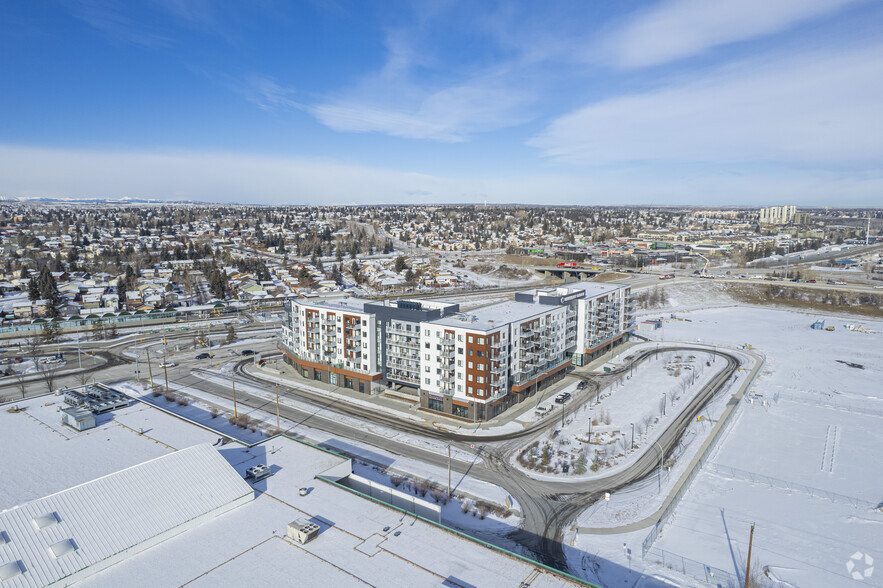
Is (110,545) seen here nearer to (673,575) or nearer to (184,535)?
(184,535)

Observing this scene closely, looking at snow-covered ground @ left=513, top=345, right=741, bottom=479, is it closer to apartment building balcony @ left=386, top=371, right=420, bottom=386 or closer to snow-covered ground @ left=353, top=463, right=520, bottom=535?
snow-covered ground @ left=353, top=463, right=520, bottom=535

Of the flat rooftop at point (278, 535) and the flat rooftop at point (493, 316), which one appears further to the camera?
the flat rooftop at point (493, 316)

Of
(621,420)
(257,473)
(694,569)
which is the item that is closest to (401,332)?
(257,473)

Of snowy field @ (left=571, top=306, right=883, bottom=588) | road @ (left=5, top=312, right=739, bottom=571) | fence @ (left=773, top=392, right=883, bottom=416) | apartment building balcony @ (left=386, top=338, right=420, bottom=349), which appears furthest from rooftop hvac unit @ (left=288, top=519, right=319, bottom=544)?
fence @ (left=773, top=392, right=883, bottom=416)

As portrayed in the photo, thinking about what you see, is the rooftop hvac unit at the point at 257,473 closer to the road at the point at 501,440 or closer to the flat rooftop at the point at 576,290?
the road at the point at 501,440

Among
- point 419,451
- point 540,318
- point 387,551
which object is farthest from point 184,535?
point 540,318

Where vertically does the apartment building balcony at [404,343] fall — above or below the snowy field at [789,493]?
above

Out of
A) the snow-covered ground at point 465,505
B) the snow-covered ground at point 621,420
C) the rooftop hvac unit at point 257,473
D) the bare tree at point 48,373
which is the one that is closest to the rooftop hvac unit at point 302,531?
the rooftop hvac unit at point 257,473
